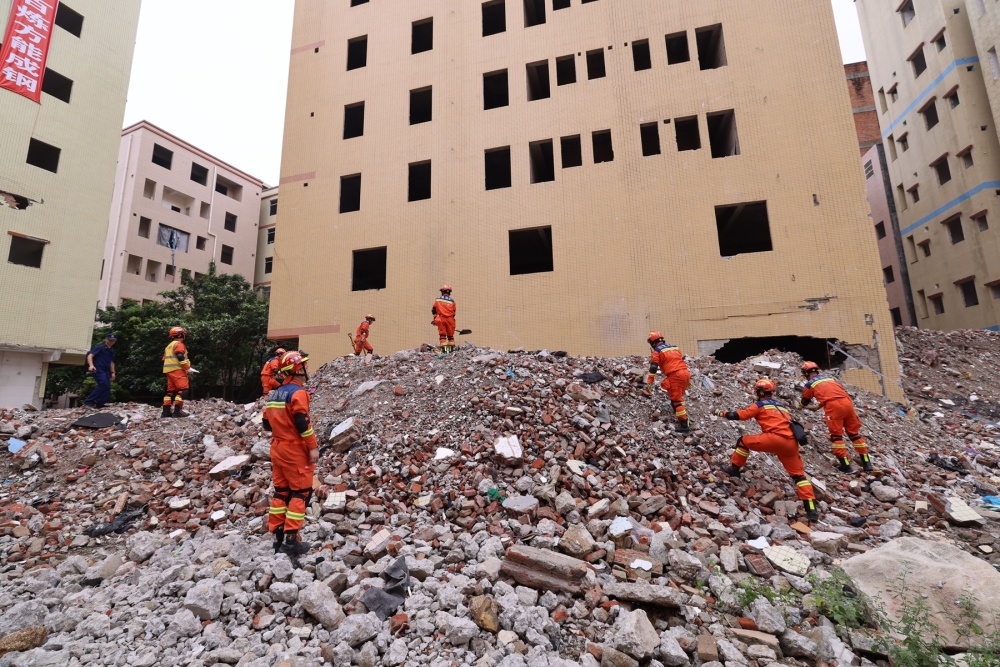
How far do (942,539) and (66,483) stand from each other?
400 inches

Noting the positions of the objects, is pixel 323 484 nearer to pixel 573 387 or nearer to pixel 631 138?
pixel 573 387

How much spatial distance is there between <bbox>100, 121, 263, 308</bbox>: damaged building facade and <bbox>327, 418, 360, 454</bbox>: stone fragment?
69.9 feet

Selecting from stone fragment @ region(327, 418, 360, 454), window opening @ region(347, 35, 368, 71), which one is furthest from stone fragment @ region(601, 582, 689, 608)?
window opening @ region(347, 35, 368, 71)

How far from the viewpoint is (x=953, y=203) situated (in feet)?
61.1

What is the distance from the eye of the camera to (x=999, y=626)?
319 centimetres

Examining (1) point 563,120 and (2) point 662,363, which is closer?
(2) point 662,363

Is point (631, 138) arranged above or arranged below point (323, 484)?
above

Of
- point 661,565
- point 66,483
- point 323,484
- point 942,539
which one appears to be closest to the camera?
point 661,565

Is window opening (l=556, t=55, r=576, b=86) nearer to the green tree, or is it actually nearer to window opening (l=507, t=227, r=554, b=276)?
window opening (l=507, t=227, r=554, b=276)

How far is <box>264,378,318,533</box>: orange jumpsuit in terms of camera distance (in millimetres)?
4367

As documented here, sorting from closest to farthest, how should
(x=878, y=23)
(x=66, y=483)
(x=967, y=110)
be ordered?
(x=66, y=483)
(x=967, y=110)
(x=878, y=23)

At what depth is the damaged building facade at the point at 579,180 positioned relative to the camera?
1089cm

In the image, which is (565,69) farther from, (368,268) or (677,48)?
(368,268)

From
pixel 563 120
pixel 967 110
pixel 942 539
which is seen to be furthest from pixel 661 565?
pixel 967 110
